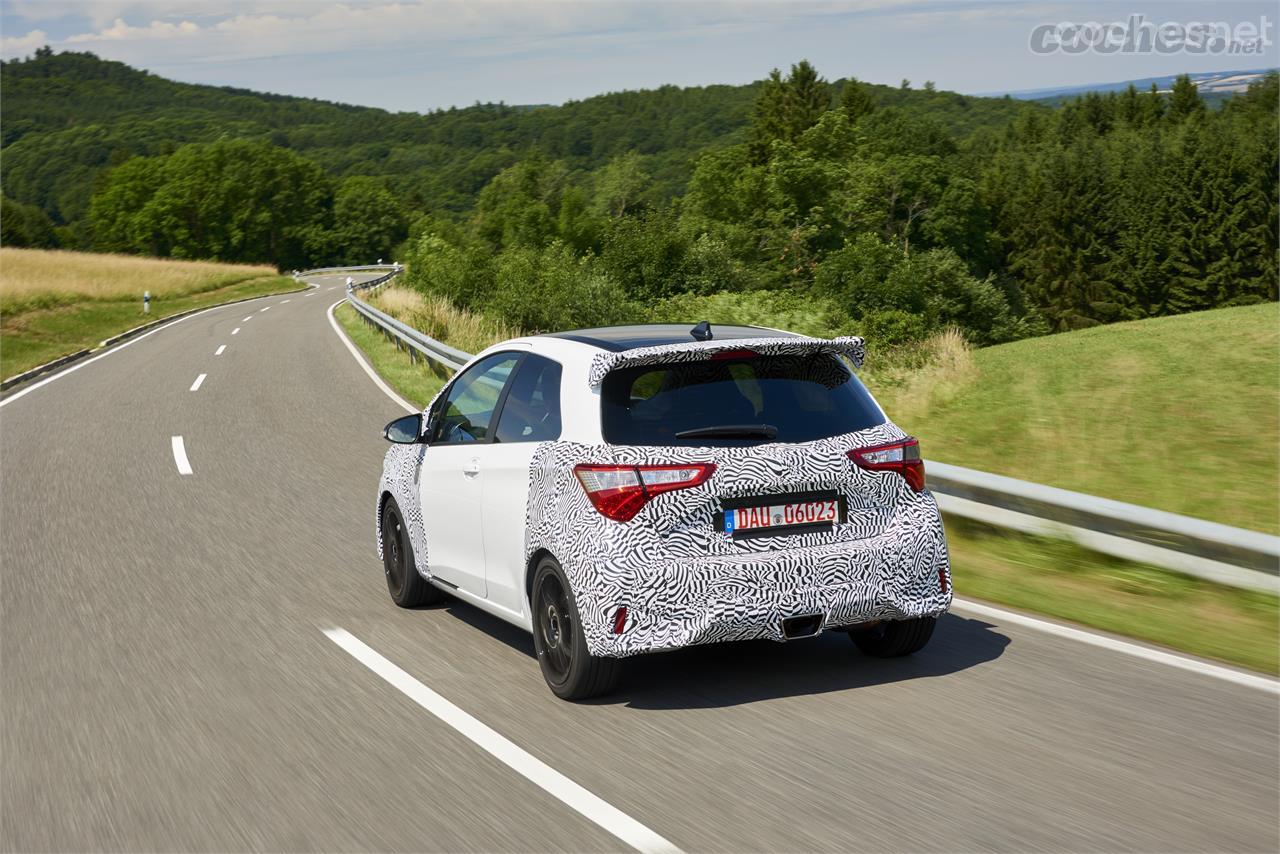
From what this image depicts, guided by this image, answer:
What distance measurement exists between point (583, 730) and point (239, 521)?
20.2 feet

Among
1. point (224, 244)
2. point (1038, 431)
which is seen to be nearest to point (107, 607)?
point (1038, 431)

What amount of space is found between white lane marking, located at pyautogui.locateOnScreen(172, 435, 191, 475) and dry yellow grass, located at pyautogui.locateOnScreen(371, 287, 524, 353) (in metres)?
6.50

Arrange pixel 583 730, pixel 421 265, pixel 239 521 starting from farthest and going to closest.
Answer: pixel 421 265 → pixel 239 521 → pixel 583 730

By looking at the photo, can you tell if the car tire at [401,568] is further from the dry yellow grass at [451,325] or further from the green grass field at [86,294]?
the green grass field at [86,294]

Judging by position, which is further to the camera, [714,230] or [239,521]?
[714,230]

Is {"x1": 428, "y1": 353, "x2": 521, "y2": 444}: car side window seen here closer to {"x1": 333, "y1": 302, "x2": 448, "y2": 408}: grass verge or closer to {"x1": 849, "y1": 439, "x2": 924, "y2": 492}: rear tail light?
{"x1": 849, "y1": 439, "x2": 924, "y2": 492}: rear tail light

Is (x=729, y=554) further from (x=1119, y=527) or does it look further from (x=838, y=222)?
(x=838, y=222)

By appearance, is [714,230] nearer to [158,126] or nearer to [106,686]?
[106,686]

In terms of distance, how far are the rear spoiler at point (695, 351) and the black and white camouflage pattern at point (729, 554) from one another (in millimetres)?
385

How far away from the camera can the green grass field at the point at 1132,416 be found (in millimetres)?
10297

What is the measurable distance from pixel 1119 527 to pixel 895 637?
2078 mm

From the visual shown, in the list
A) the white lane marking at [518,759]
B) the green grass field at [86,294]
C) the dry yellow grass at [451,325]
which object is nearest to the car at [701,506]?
the white lane marking at [518,759]

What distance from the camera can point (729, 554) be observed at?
518cm

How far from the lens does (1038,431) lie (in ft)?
42.0
